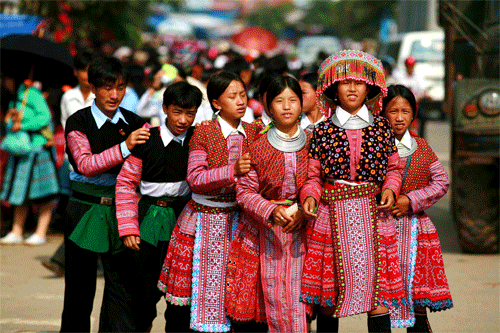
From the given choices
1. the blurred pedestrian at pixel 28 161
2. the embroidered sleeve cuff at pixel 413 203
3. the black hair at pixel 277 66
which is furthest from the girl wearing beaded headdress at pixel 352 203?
the blurred pedestrian at pixel 28 161

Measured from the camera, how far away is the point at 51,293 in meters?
5.54

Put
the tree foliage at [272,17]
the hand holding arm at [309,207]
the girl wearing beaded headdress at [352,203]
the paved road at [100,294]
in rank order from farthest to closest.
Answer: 1. the tree foliage at [272,17]
2. the paved road at [100,294]
3. the girl wearing beaded headdress at [352,203]
4. the hand holding arm at [309,207]

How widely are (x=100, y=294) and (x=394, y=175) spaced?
9.27 ft

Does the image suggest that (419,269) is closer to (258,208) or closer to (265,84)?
(258,208)

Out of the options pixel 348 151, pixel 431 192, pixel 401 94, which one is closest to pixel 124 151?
pixel 348 151

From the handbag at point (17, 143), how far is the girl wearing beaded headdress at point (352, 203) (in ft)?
13.9

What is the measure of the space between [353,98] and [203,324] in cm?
137

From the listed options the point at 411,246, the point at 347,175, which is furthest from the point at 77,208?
the point at 411,246

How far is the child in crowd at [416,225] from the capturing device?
366cm

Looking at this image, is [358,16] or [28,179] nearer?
[28,179]

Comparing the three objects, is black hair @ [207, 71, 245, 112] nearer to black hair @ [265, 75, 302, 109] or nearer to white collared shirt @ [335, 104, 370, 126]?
black hair @ [265, 75, 302, 109]

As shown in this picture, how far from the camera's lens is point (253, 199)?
3.49 metres

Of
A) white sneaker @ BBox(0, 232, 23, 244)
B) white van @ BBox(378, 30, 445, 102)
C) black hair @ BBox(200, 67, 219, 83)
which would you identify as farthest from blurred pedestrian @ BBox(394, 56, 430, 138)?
white sneaker @ BBox(0, 232, 23, 244)

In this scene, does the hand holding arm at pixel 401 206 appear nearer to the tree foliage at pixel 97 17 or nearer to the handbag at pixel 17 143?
the handbag at pixel 17 143
